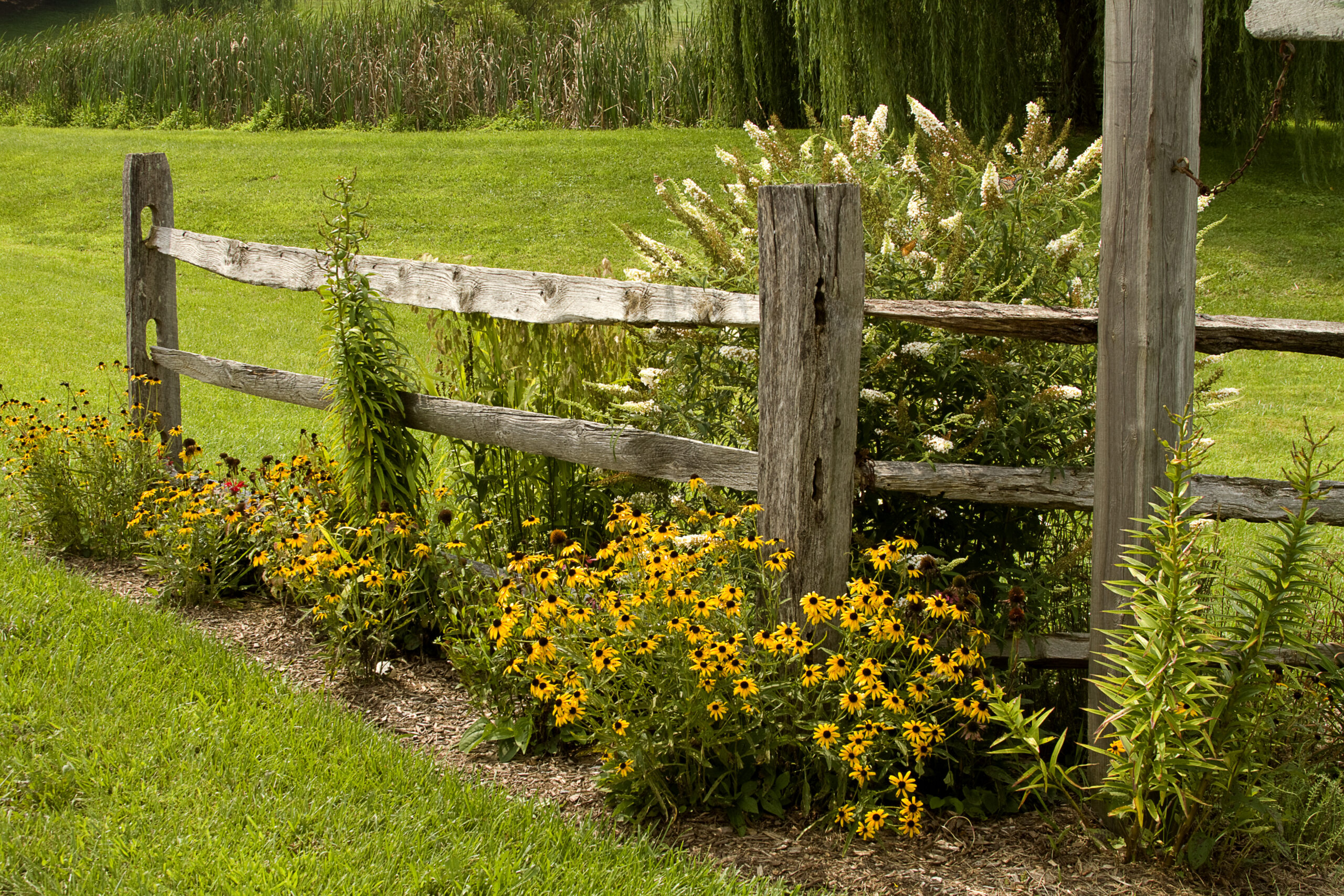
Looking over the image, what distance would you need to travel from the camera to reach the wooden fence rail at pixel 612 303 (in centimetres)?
299

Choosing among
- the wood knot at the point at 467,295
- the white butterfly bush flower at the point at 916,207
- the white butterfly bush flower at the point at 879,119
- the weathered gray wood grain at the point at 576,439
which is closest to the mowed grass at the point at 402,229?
the weathered gray wood grain at the point at 576,439

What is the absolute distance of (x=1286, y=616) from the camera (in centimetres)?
262

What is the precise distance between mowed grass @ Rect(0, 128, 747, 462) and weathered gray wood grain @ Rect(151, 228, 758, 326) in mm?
2118

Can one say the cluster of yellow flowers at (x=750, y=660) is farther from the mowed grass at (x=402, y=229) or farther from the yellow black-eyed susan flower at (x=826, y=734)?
the mowed grass at (x=402, y=229)

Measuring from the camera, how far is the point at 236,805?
2.93 m

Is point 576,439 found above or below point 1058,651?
above

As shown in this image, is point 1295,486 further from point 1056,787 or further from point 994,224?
point 994,224

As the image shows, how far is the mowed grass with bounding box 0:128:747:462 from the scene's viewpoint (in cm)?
912

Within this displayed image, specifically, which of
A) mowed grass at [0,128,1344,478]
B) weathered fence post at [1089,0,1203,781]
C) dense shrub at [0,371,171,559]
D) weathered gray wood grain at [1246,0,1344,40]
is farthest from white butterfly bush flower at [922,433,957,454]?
dense shrub at [0,371,171,559]

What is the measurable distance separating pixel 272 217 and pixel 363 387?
11199mm

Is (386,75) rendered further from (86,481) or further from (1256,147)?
(1256,147)

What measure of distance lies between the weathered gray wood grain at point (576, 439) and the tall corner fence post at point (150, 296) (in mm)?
1115

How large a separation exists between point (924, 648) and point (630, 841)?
2.95 feet

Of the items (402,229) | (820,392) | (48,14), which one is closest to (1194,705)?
(820,392)
